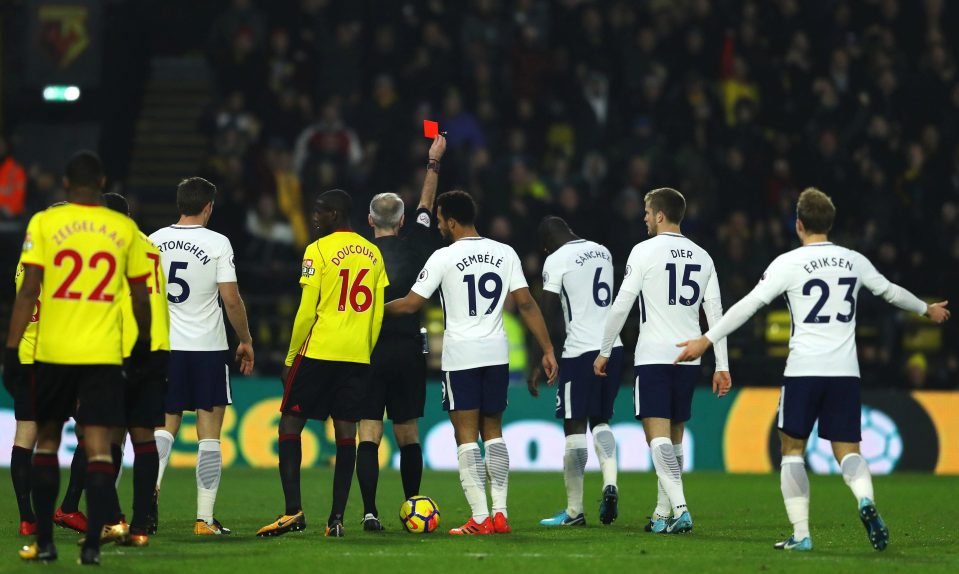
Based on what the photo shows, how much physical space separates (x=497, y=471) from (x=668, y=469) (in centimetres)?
118

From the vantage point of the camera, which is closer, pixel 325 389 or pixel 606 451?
pixel 325 389

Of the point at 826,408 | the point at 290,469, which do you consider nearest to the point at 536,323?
the point at 290,469

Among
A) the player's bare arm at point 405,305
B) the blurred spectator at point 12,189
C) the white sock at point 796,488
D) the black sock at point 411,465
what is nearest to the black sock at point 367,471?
the black sock at point 411,465

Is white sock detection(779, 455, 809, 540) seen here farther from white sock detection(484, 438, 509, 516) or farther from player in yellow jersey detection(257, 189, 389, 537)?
player in yellow jersey detection(257, 189, 389, 537)

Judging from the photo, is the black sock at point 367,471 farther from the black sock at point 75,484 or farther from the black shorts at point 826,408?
the black shorts at point 826,408

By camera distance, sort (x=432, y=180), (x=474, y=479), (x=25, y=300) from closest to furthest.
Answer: (x=25, y=300) → (x=474, y=479) → (x=432, y=180)

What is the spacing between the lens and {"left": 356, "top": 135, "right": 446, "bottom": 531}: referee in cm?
1057

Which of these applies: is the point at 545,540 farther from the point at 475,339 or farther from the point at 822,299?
the point at 822,299

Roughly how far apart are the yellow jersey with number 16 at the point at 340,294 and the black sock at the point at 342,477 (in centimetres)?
A: 60

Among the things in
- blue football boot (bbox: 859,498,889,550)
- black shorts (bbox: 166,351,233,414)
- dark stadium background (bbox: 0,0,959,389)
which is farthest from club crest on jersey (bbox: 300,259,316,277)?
dark stadium background (bbox: 0,0,959,389)

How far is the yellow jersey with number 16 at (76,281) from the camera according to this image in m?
8.24

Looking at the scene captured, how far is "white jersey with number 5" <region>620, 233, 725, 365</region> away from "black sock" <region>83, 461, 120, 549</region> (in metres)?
3.86

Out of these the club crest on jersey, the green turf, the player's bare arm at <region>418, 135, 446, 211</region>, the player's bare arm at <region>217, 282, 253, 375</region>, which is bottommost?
the green turf

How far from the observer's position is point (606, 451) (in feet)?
37.3
